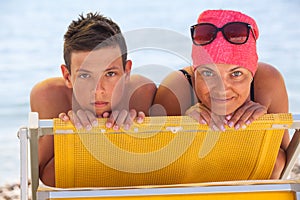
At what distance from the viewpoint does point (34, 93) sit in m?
2.56

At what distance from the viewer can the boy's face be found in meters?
2.26

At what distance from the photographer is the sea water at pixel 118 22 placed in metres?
7.18

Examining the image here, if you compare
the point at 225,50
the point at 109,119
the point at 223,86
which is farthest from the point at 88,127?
the point at 225,50

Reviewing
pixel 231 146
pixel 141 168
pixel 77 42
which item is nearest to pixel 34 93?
pixel 77 42

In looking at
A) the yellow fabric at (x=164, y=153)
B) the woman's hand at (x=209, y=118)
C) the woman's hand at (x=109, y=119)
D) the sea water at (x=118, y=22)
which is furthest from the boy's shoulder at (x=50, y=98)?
the sea water at (x=118, y=22)

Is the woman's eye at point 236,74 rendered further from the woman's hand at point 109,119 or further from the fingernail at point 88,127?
the fingernail at point 88,127

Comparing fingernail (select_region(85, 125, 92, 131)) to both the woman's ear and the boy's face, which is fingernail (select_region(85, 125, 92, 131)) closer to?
the boy's face

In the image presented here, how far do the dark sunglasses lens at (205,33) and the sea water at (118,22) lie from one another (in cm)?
399

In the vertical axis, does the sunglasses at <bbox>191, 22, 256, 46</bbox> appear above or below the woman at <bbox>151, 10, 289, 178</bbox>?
above

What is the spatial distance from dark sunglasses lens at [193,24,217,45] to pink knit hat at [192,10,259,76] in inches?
0.6

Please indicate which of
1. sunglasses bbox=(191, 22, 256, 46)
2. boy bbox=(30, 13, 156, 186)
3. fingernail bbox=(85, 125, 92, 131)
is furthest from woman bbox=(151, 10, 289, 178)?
fingernail bbox=(85, 125, 92, 131)

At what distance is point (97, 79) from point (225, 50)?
0.45 metres

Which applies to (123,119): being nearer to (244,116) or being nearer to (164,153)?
(164,153)

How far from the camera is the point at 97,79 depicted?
2.27 metres
